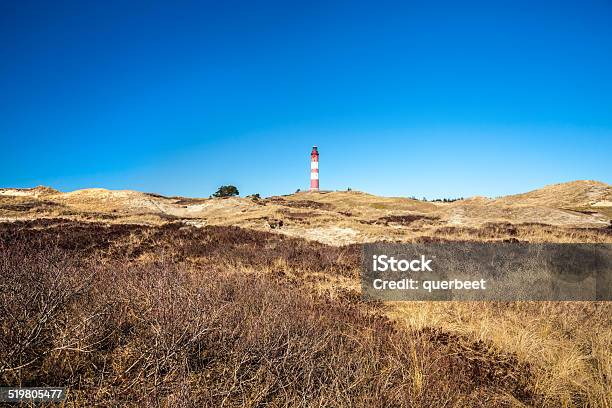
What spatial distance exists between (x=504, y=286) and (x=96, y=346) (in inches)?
320

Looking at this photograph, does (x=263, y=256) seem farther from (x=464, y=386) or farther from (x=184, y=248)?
(x=464, y=386)

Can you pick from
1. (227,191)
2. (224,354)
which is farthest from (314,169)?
(224,354)

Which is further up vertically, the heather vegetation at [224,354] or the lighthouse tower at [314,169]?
the lighthouse tower at [314,169]

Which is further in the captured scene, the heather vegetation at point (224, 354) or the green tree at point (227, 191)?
the green tree at point (227, 191)

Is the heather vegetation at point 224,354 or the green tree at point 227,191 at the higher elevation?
the green tree at point 227,191

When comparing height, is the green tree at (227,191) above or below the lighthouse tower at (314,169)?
below

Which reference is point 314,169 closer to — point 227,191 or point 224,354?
point 227,191

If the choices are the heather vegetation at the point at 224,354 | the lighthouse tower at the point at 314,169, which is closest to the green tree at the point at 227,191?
the lighthouse tower at the point at 314,169

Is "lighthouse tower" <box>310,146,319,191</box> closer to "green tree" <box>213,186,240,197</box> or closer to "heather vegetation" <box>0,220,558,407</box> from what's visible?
"green tree" <box>213,186,240,197</box>

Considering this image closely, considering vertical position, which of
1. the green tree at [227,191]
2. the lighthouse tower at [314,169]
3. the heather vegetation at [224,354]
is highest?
the lighthouse tower at [314,169]

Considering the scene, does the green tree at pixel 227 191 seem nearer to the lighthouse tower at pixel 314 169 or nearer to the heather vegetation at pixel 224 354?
the lighthouse tower at pixel 314 169

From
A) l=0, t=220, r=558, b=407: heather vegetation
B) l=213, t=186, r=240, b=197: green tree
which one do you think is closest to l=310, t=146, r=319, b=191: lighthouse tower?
l=213, t=186, r=240, b=197: green tree

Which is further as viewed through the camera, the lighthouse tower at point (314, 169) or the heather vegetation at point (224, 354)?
the lighthouse tower at point (314, 169)

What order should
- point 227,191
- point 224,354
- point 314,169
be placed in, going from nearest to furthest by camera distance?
point 224,354 < point 227,191 < point 314,169
